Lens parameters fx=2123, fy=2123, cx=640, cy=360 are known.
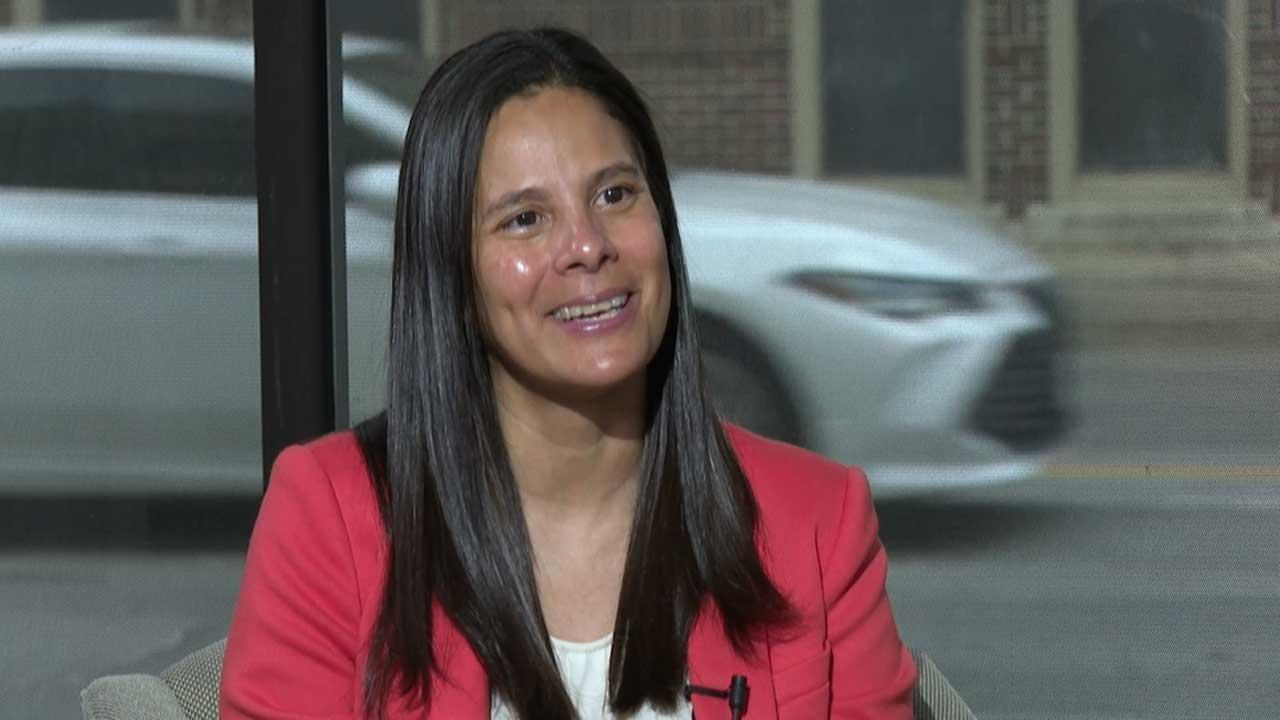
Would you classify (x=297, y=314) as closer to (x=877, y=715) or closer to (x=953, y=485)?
(x=953, y=485)

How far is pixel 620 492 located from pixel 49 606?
5.76ft

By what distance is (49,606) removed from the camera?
165 inches

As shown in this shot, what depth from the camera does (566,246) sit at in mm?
2656

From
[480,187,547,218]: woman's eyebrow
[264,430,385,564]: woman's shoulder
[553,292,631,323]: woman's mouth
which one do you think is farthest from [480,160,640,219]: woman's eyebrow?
[264,430,385,564]: woman's shoulder

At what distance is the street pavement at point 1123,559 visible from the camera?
12.6 ft

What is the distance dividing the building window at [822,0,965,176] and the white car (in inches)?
3.1

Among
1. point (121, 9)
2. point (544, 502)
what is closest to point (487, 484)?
point (544, 502)

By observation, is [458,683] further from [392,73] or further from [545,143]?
[392,73]

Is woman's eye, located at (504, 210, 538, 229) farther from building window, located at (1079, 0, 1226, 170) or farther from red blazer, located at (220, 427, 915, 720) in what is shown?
building window, located at (1079, 0, 1226, 170)

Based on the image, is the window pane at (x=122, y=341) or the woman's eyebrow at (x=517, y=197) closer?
the woman's eyebrow at (x=517, y=197)

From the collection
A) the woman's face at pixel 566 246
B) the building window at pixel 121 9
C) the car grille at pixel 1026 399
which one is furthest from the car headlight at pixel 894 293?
the building window at pixel 121 9

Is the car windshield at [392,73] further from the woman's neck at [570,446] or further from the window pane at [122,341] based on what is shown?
the woman's neck at [570,446]

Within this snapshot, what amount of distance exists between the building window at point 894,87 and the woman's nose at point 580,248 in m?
1.32

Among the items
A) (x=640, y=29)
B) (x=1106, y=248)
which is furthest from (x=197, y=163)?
(x=1106, y=248)
